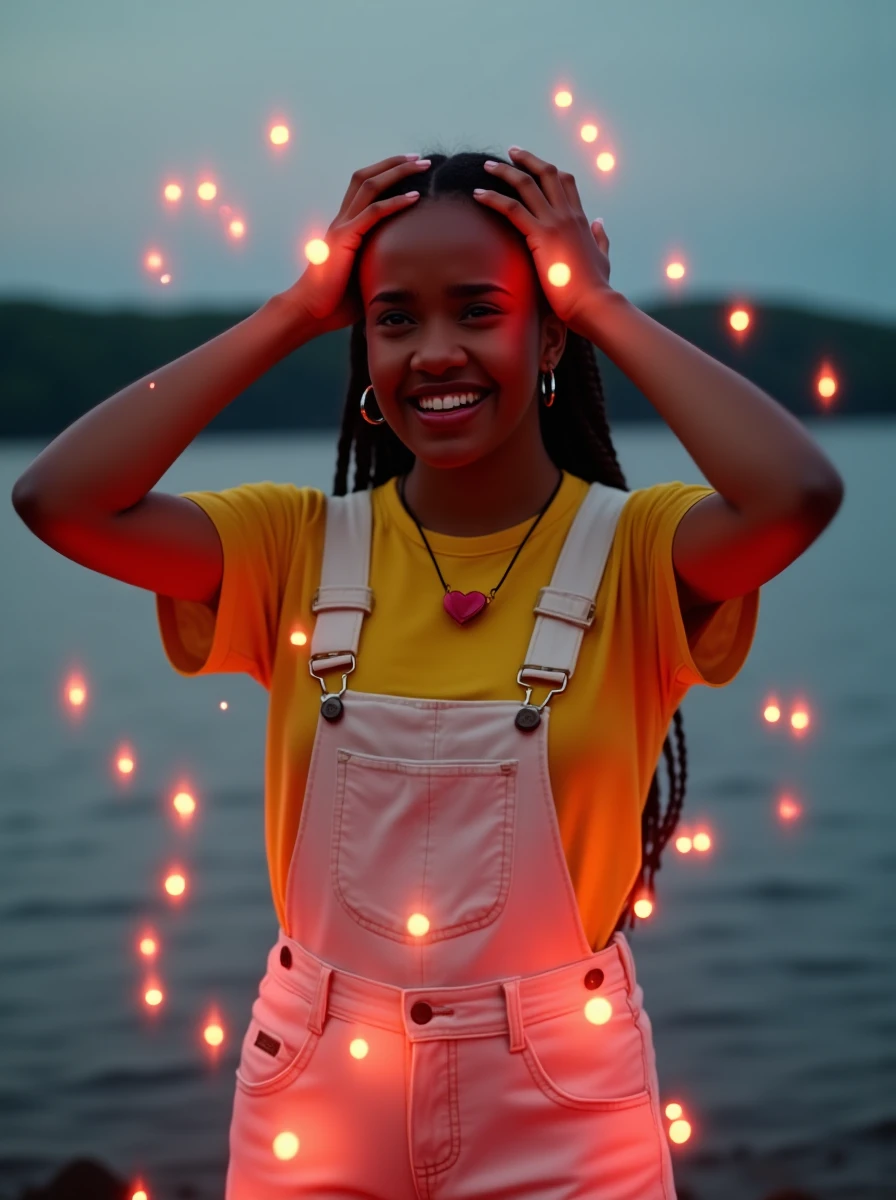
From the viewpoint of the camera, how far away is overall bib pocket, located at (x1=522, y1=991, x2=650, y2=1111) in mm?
1688

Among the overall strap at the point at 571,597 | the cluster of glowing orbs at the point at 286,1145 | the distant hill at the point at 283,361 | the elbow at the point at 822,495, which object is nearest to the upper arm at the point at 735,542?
the elbow at the point at 822,495

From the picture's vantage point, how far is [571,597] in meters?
1.79

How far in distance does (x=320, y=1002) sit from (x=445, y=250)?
874 mm

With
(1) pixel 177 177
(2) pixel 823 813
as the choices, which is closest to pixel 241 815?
(2) pixel 823 813

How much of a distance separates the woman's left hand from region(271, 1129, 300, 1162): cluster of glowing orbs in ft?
3.24

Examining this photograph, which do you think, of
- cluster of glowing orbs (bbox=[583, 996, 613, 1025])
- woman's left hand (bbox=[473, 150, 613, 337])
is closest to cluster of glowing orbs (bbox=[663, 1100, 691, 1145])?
cluster of glowing orbs (bbox=[583, 996, 613, 1025])

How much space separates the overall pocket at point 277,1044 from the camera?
1744mm

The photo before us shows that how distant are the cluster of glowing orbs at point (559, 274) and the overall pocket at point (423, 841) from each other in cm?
57

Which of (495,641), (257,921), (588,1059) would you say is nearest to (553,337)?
(495,641)

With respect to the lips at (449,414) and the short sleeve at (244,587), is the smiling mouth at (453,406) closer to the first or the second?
the lips at (449,414)

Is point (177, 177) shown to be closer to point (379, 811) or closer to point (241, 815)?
point (379, 811)

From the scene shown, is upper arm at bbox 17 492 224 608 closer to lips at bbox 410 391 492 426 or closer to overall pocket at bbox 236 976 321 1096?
lips at bbox 410 391 492 426

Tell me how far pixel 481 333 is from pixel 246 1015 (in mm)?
3311

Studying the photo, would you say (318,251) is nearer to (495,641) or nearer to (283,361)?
(495,641)
